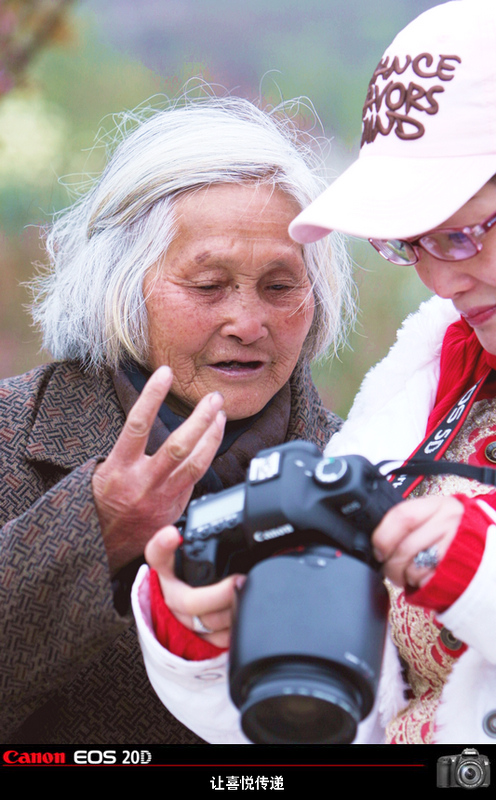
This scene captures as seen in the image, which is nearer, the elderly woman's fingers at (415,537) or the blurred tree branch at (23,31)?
the elderly woman's fingers at (415,537)

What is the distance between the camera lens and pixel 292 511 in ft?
2.97

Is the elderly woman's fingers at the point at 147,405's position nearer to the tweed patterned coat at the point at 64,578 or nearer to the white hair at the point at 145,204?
the tweed patterned coat at the point at 64,578

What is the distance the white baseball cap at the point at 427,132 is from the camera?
1021 mm

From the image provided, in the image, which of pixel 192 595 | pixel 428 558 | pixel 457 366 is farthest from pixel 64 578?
pixel 457 366

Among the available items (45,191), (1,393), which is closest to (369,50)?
Answer: (45,191)

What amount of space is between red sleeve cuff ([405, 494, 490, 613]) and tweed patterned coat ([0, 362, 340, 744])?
480 millimetres

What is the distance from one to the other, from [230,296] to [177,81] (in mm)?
1325

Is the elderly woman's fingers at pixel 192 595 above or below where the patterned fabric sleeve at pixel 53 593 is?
above

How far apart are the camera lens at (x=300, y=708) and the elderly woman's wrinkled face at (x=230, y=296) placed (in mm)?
774

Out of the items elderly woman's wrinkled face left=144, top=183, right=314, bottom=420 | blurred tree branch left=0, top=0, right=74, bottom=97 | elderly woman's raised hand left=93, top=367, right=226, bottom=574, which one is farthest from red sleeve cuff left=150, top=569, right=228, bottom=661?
blurred tree branch left=0, top=0, right=74, bottom=97
